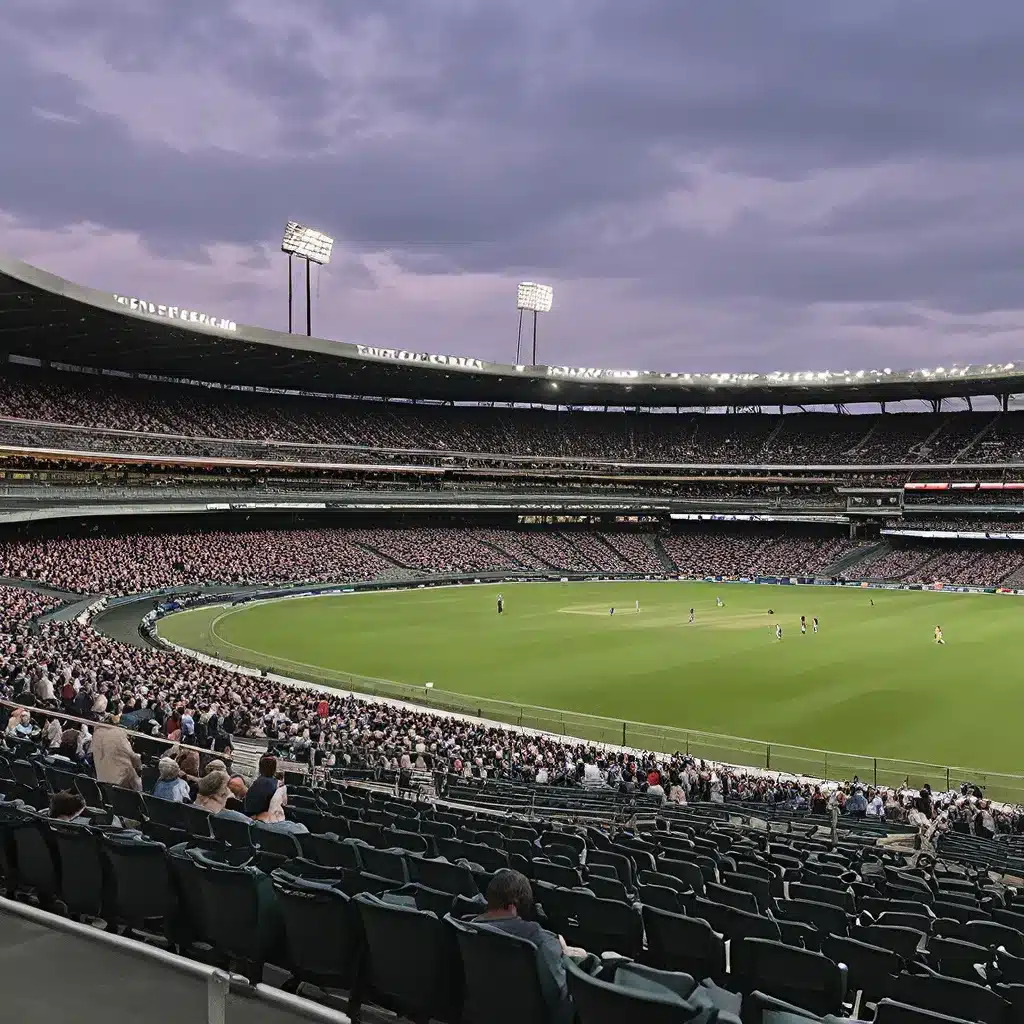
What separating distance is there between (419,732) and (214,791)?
55.4 feet

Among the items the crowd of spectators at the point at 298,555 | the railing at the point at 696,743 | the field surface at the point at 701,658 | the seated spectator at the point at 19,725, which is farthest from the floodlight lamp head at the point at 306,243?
the seated spectator at the point at 19,725

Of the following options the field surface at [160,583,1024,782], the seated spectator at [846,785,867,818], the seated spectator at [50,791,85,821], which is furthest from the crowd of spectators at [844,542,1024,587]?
the seated spectator at [50,791,85,821]

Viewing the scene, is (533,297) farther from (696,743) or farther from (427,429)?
(696,743)

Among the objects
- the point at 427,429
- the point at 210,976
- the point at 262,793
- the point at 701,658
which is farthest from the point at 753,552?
the point at 210,976

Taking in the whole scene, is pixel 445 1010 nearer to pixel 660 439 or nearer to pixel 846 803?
pixel 846 803

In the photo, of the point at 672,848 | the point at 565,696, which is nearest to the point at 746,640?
the point at 565,696

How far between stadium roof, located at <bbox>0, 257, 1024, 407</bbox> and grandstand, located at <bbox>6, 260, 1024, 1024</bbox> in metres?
0.45

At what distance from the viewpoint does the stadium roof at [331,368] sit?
5506 centimetres

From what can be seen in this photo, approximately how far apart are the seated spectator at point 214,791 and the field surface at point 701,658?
19.4 metres

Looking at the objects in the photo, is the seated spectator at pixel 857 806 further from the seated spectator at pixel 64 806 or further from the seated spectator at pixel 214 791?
the seated spectator at pixel 64 806

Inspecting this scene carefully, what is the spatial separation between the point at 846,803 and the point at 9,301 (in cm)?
5043

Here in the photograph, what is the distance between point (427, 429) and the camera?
95438mm

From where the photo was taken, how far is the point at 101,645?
31328mm

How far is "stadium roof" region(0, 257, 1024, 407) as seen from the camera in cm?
5506
